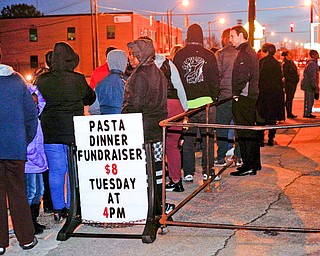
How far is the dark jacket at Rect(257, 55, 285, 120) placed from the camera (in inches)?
412

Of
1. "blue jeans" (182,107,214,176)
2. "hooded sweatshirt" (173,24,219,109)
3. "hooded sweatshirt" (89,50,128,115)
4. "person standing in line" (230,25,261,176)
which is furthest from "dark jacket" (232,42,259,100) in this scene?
"hooded sweatshirt" (89,50,128,115)

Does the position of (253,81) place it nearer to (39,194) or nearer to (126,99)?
(126,99)

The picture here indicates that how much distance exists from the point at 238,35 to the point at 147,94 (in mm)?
2939

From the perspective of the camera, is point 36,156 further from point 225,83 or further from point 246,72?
point 225,83

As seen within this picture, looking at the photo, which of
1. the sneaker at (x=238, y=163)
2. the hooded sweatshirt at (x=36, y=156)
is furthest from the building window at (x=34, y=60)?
the hooded sweatshirt at (x=36, y=156)

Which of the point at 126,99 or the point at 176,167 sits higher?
the point at 126,99

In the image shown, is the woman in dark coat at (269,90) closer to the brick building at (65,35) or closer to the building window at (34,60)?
the brick building at (65,35)

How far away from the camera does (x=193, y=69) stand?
7.60m

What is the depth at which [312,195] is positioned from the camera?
23.2ft

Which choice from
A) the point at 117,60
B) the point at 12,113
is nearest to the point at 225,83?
the point at 117,60

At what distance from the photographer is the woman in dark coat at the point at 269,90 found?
10.4 metres

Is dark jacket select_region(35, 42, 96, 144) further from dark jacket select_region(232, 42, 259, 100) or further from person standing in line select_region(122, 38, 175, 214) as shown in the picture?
dark jacket select_region(232, 42, 259, 100)

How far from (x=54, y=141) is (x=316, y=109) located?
11.7 m

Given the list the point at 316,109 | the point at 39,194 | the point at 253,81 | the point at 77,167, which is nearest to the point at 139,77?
the point at 77,167
